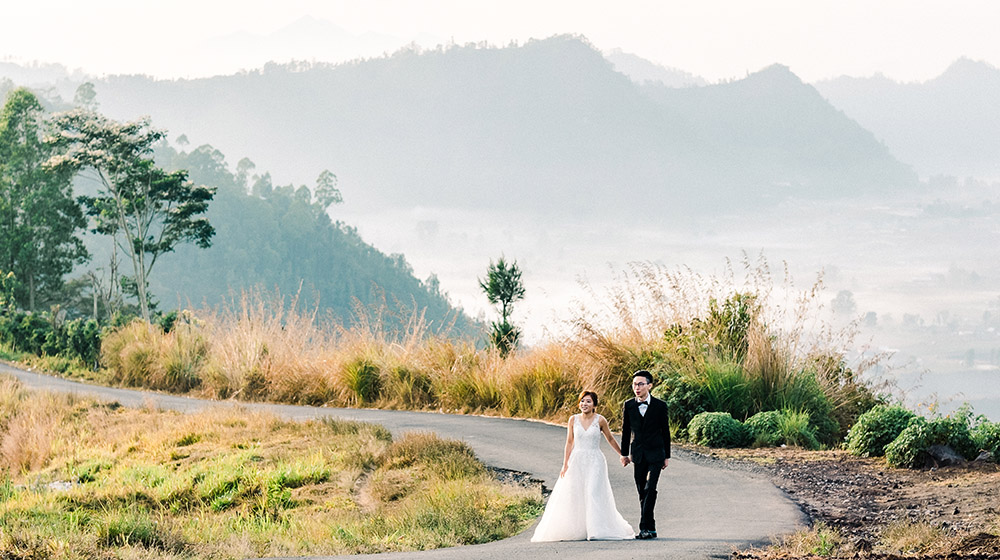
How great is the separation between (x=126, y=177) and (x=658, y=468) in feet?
122

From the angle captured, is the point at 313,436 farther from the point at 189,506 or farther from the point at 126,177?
the point at 126,177

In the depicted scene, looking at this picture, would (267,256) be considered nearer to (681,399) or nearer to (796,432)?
(681,399)

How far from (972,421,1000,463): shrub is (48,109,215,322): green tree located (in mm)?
33663

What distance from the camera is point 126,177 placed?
41.4 metres

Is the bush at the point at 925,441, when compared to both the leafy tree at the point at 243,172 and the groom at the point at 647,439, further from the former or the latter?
the leafy tree at the point at 243,172

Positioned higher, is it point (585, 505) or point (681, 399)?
point (681, 399)

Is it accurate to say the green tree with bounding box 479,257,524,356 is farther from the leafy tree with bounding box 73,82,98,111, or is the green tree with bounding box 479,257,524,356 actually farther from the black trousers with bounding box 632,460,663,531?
Answer: the leafy tree with bounding box 73,82,98,111

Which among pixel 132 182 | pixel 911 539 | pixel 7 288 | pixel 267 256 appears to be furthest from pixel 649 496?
pixel 267 256

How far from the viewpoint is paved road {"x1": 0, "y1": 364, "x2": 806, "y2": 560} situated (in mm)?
8344

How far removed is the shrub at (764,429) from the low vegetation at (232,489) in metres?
4.31

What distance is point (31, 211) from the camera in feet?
158

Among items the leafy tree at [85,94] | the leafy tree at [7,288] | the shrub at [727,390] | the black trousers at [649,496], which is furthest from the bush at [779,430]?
the leafy tree at [85,94]

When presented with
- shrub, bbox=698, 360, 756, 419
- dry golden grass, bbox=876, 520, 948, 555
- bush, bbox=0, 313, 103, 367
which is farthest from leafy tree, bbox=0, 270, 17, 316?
dry golden grass, bbox=876, 520, 948, 555

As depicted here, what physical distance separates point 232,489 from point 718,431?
6862mm
